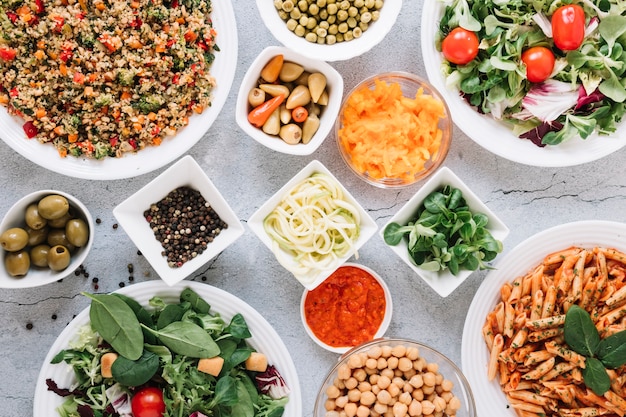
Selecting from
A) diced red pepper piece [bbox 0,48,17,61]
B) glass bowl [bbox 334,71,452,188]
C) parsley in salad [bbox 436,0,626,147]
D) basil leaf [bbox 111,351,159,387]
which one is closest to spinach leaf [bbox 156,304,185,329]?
basil leaf [bbox 111,351,159,387]

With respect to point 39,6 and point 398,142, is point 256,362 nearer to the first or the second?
point 398,142

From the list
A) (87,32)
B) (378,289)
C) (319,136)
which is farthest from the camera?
(378,289)

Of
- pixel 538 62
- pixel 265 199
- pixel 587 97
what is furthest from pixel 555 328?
pixel 265 199

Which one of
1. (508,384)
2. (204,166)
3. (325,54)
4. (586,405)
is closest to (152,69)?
(204,166)

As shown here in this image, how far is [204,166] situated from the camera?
232 cm

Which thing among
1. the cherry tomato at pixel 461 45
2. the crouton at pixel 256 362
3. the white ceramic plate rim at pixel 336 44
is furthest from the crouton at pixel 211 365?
the cherry tomato at pixel 461 45

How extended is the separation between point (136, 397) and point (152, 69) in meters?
1.09

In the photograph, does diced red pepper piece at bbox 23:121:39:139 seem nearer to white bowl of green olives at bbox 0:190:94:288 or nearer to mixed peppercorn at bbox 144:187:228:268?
white bowl of green olives at bbox 0:190:94:288

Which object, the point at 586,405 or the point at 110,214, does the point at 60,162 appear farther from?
the point at 586,405

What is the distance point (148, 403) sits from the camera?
81.4 inches

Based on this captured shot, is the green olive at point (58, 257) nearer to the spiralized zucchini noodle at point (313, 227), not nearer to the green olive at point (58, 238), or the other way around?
the green olive at point (58, 238)

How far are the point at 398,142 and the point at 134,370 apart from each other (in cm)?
116

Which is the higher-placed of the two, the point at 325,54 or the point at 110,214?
the point at 325,54

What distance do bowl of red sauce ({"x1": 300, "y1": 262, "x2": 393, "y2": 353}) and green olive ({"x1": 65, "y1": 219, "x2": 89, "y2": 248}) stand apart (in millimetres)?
782
